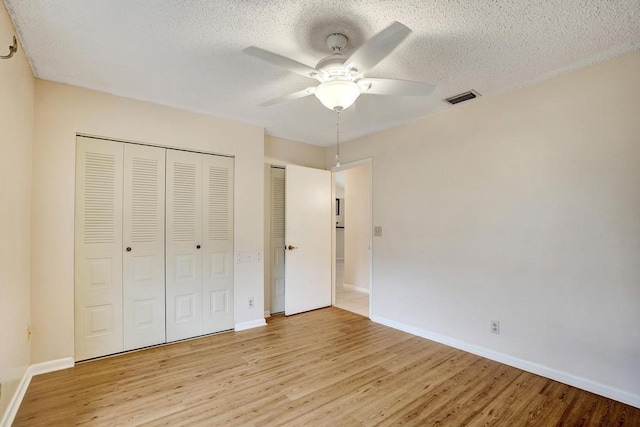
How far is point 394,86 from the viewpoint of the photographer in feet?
6.11

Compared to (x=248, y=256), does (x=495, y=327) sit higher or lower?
lower

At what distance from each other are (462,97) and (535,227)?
1.34 metres

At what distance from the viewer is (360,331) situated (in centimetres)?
346

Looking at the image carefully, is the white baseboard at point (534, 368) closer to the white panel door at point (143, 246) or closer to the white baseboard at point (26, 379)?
the white panel door at point (143, 246)

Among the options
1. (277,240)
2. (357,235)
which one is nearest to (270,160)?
(277,240)

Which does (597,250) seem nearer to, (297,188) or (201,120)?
(297,188)

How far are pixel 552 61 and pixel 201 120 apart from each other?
3.22 m

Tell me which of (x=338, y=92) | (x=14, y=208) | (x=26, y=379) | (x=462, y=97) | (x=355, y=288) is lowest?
(x=355, y=288)

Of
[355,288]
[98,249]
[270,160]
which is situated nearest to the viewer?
[98,249]

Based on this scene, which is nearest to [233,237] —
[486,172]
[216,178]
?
[216,178]

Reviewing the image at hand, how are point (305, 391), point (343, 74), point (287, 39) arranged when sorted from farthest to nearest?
point (305, 391)
point (287, 39)
point (343, 74)

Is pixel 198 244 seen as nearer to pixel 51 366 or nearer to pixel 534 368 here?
pixel 51 366

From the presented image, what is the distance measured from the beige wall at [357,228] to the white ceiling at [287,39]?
272 centimetres

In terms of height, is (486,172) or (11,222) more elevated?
(486,172)
